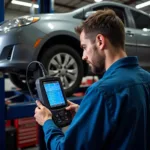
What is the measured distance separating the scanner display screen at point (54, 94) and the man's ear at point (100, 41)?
0.45m

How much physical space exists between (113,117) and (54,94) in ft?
1.86

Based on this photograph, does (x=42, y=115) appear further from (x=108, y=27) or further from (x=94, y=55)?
(x=108, y=27)

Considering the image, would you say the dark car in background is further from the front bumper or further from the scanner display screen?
the scanner display screen

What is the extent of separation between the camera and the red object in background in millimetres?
4023

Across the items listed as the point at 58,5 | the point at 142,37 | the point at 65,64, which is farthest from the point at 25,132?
the point at 58,5

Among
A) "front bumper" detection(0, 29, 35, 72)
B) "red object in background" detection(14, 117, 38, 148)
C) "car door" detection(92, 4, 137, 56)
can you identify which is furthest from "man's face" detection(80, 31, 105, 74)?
"red object in background" detection(14, 117, 38, 148)

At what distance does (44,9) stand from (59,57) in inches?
36.9

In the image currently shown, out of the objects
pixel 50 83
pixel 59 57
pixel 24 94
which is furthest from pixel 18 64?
pixel 50 83

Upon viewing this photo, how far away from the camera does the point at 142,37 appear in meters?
3.42

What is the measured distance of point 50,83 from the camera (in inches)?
51.5

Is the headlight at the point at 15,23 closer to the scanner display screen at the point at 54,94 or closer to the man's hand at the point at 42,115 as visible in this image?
the scanner display screen at the point at 54,94

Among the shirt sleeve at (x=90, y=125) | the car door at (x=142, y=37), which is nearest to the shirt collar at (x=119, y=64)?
the shirt sleeve at (x=90, y=125)

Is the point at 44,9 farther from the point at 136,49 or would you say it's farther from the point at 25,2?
the point at 25,2

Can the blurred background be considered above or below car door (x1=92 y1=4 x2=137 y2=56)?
above
